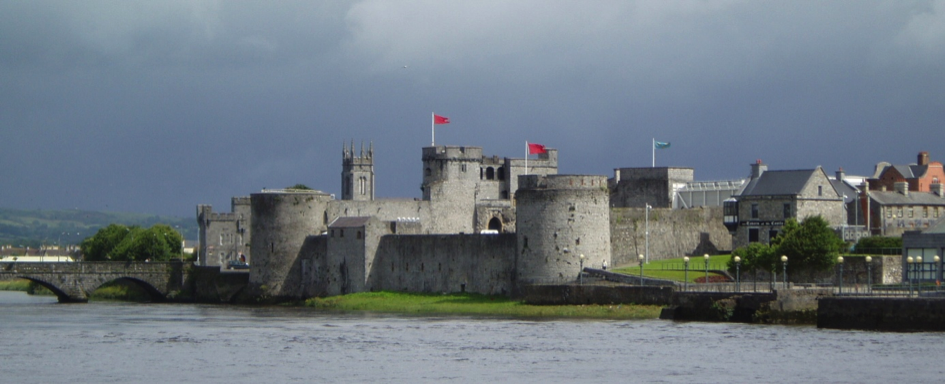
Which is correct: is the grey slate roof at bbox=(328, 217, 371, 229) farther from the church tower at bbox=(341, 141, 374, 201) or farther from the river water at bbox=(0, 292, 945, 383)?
the church tower at bbox=(341, 141, 374, 201)

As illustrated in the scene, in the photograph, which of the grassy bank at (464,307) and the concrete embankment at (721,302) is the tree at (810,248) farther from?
the grassy bank at (464,307)

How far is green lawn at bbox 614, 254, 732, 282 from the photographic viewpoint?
7406 centimetres

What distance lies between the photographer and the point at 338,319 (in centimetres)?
6950

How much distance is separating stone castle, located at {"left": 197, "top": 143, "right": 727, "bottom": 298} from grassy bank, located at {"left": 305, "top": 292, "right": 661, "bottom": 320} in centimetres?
116

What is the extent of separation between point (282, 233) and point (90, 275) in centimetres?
1424

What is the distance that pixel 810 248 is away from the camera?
231ft

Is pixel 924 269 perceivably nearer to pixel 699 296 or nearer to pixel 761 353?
pixel 699 296

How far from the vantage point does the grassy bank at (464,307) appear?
6675cm

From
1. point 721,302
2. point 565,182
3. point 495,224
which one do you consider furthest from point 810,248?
point 495,224

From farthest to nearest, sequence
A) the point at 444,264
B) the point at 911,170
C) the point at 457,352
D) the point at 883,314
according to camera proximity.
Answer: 1. the point at 911,170
2. the point at 444,264
3. the point at 883,314
4. the point at 457,352

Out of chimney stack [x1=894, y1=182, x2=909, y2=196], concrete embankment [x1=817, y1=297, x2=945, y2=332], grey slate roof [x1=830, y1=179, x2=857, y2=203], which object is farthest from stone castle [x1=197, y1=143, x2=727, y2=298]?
concrete embankment [x1=817, y1=297, x2=945, y2=332]

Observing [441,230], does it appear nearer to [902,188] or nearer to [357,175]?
[357,175]

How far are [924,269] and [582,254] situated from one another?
49.8ft

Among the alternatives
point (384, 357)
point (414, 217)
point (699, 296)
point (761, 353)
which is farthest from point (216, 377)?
point (414, 217)
